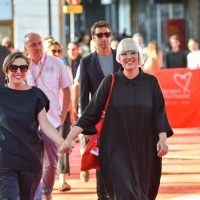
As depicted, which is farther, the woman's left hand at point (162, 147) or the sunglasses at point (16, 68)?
the sunglasses at point (16, 68)

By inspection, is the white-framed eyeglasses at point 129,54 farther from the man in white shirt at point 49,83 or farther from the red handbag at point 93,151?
the man in white shirt at point 49,83

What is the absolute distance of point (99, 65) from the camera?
10.6 metres

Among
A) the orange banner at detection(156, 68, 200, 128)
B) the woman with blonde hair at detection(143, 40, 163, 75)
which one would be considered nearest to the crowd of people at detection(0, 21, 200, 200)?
the woman with blonde hair at detection(143, 40, 163, 75)

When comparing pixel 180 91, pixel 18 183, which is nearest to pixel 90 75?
pixel 18 183

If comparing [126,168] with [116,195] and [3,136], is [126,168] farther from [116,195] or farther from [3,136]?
[3,136]

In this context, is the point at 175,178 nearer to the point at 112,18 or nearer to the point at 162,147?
the point at 162,147

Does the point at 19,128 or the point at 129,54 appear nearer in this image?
the point at 19,128

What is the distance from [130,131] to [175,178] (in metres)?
5.00

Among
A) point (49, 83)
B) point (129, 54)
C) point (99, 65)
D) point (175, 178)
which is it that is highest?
point (129, 54)

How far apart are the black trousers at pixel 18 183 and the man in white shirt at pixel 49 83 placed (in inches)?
86.8

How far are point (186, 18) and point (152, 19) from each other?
6.93m

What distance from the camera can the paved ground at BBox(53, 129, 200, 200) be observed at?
39.0 ft

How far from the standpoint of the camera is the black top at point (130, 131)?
8422mm

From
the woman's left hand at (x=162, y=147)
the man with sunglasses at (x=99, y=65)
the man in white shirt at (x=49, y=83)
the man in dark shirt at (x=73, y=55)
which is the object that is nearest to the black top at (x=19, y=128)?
the woman's left hand at (x=162, y=147)
